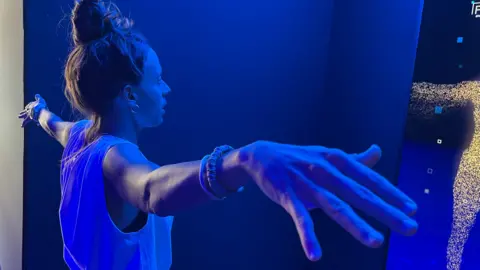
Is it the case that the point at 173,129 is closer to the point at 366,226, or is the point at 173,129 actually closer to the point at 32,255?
the point at 32,255

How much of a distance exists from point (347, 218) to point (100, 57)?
2.00 ft

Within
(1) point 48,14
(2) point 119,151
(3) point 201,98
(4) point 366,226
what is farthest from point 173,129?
(4) point 366,226

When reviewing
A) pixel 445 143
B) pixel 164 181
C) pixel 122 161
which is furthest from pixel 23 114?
pixel 445 143

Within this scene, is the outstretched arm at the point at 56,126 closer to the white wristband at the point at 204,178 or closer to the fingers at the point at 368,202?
the white wristband at the point at 204,178

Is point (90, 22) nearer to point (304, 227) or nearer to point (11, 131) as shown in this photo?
point (304, 227)

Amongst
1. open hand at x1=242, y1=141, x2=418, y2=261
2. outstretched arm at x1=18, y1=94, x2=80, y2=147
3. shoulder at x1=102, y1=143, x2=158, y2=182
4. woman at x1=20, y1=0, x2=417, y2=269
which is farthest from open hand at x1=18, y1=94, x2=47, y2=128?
open hand at x1=242, y1=141, x2=418, y2=261

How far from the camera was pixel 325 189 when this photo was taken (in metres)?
0.55

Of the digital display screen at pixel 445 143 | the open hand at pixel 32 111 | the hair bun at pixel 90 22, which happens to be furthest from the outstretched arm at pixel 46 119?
the digital display screen at pixel 445 143

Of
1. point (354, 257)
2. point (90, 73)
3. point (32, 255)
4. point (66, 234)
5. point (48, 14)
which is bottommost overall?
point (354, 257)

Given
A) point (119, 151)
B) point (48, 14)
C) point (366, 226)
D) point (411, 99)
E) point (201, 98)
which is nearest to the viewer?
point (366, 226)

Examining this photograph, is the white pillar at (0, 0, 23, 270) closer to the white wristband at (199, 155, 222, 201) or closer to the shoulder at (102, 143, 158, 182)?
the shoulder at (102, 143, 158, 182)

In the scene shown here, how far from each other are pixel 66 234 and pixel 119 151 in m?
0.29

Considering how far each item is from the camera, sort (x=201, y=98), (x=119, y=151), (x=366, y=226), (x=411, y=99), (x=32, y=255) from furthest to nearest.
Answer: (x=201, y=98)
(x=411, y=99)
(x=32, y=255)
(x=119, y=151)
(x=366, y=226)

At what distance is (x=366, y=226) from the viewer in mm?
505
